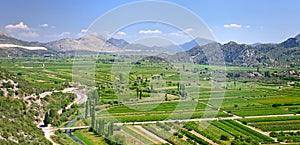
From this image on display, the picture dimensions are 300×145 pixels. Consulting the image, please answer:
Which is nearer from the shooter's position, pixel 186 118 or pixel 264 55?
pixel 186 118

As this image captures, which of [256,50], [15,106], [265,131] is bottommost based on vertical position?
[265,131]

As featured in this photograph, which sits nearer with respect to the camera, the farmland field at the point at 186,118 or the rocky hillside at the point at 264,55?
the farmland field at the point at 186,118

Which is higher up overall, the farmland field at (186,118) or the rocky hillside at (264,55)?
the rocky hillside at (264,55)

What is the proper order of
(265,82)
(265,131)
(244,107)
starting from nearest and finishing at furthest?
(265,131) → (244,107) → (265,82)

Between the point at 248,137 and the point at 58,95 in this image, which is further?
the point at 58,95

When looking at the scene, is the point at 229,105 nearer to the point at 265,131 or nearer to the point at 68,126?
the point at 265,131

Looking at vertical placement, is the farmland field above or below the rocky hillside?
below

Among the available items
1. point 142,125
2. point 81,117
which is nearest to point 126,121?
point 142,125

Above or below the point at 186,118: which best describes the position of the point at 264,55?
above

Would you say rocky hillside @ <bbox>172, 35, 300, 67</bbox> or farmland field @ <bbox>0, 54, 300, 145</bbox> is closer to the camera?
farmland field @ <bbox>0, 54, 300, 145</bbox>

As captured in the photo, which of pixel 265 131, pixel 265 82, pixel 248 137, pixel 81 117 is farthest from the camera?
pixel 265 82

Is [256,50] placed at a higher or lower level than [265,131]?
higher
